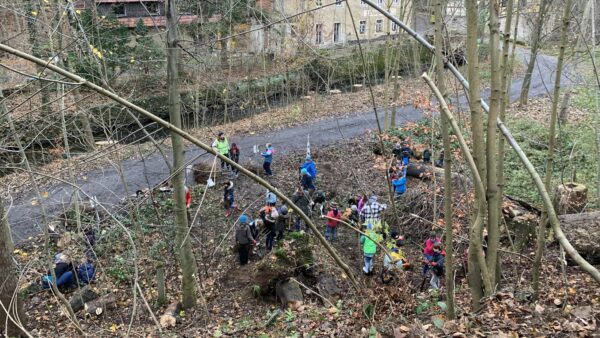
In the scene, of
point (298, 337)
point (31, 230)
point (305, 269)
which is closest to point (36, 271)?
point (31, 230)

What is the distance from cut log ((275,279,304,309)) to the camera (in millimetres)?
9281

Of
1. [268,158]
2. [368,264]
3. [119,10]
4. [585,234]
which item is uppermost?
[119,10]

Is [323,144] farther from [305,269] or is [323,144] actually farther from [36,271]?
[36,271]

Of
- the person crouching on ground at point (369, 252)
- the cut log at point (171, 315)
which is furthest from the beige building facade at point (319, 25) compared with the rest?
the cut log at point (171, 315)

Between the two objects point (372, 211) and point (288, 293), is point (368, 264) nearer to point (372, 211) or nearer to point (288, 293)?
point (372, 211)

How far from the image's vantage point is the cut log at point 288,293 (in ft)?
30.5

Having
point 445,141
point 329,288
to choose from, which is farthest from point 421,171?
point 445,141

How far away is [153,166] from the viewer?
17.4 metres

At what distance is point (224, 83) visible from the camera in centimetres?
2358

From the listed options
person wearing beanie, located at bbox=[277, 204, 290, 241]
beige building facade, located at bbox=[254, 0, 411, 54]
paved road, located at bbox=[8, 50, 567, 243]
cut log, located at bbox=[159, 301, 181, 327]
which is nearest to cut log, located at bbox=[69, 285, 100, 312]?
cut log, located at bbox=[159, 301, 181, 327]

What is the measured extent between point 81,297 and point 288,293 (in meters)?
4.52

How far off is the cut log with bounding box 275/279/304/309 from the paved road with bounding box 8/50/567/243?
473cm

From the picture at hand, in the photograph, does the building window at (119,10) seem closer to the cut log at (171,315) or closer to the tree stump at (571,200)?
the cut log at (171,315)

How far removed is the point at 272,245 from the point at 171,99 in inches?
202
